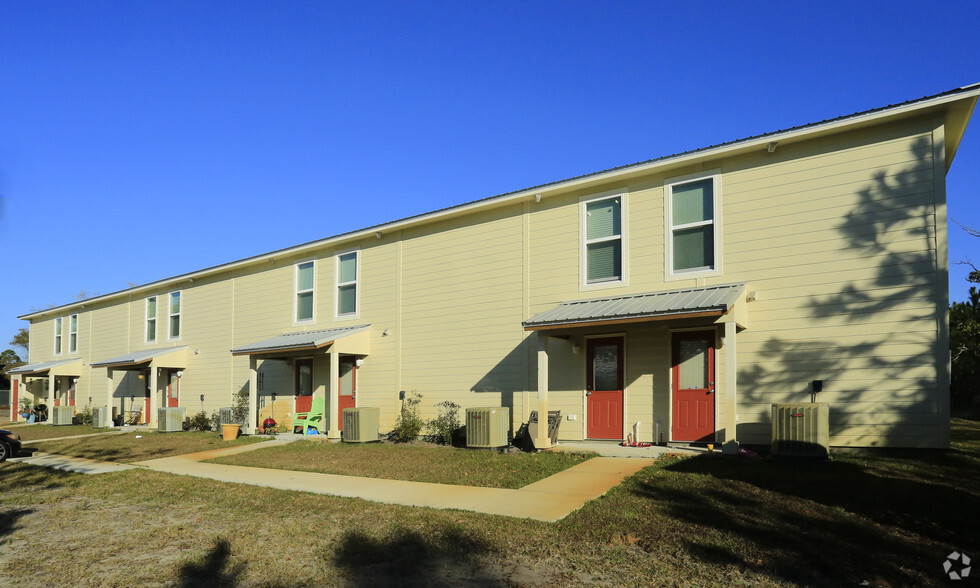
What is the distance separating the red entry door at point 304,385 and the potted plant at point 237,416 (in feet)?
6.23

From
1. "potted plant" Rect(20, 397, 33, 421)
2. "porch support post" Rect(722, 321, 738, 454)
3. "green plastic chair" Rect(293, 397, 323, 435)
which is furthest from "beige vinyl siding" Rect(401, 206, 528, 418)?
"potted plant" Rect(20, 397, 33, 421)

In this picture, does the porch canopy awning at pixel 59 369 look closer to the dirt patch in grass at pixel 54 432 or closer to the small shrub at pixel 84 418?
the small shrub at pixel 84 418

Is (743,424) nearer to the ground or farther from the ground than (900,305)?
nearer to the ground

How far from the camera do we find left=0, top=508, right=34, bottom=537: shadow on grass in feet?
26.6

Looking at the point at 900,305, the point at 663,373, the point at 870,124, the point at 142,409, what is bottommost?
the point at 142,409

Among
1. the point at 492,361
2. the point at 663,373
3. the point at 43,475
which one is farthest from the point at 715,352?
the point at 43,475

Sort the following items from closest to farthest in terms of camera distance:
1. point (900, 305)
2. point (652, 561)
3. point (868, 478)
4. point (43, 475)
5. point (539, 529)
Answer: point (652, 561), point (539, 529), point (868, 478), point (900, 305), point (43, 475)

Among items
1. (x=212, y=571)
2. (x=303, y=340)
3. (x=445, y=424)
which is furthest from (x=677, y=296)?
(x=303, y=340)

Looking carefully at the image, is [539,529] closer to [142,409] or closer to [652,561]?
[652,561]

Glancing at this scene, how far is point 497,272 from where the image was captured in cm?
1571

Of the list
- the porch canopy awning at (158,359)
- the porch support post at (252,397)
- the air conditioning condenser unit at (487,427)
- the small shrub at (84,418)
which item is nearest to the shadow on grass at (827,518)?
the air conditioning condenser unit at (487,427)

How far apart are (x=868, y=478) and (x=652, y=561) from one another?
14.7 feet

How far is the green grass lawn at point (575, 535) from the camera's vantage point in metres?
5.70

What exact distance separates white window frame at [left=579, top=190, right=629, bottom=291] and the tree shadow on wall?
11.1ft
